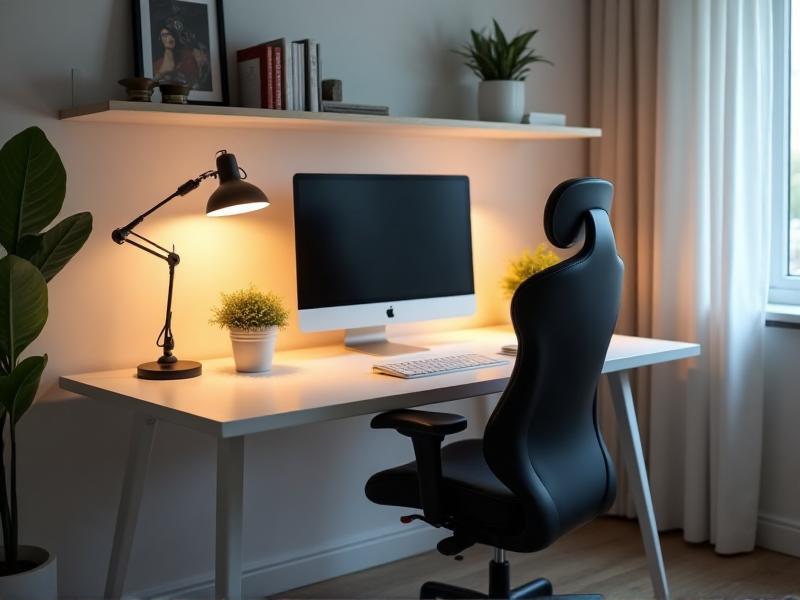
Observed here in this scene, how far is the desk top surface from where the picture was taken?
214 cm

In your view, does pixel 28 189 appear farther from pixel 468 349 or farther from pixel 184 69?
pixel 468 349

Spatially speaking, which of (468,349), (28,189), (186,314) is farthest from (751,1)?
(28,189)

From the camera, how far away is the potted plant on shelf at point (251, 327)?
262cm

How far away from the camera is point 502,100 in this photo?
10.7 feet

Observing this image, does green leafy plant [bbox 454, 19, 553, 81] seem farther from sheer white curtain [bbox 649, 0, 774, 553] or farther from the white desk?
the white desk

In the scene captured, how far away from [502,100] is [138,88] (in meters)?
1.22

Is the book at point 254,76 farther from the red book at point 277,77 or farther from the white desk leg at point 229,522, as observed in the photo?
the white desk leg at point 229,522

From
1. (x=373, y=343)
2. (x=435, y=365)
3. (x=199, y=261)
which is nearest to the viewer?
(x=435, y=365)

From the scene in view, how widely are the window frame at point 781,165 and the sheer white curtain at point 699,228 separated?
0.11 metres

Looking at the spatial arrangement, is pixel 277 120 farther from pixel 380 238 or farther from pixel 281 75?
pixel 380 238

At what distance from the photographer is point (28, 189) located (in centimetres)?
229

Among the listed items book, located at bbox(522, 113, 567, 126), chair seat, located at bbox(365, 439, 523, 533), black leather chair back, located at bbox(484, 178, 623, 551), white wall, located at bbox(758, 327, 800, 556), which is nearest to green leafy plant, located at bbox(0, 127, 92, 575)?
chair seat, located at bbox(365, 439, 523, 533)

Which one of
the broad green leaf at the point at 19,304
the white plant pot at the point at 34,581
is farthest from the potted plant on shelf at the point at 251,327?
the white plant pot at the point at 34,581

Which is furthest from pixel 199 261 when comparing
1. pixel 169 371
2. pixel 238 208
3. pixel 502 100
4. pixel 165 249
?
pixel 502 100
